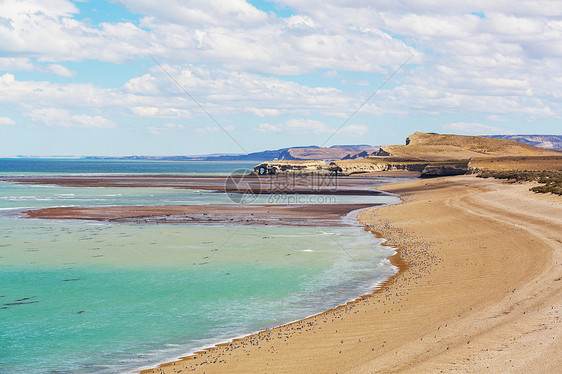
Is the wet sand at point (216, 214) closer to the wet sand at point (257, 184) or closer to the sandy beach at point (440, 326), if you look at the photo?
the sandy beach at point (440, 326)

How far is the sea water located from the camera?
1380 centimetres

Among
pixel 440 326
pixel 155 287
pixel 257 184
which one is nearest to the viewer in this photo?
pixel 440 326

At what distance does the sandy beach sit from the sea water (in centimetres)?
141

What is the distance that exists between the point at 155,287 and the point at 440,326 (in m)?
11.4

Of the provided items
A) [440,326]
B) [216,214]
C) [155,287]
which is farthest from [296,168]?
[440,326]

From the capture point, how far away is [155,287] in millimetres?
20219

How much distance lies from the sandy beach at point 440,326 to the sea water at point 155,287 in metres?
1.41

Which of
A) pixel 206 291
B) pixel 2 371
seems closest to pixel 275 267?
pixel 206 291

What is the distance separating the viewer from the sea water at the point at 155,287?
45.3 ft

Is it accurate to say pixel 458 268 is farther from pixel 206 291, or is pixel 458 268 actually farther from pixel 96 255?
pixel 96 255

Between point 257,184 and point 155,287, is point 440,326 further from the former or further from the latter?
point 257,184

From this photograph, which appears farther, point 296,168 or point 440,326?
point 296,168
